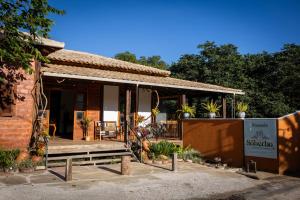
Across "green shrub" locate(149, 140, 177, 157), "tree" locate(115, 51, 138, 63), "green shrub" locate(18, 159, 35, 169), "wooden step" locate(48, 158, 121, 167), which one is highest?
"tree" locate(115, 51, 138, 63)

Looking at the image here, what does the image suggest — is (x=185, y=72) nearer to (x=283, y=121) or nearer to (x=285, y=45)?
(x=285, y=45)

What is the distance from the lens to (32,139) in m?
10.1

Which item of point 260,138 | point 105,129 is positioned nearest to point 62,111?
point 105,129

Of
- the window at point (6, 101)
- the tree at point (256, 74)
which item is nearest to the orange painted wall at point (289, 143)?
the window at point (6, 101)

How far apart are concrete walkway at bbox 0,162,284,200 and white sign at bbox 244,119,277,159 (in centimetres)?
144

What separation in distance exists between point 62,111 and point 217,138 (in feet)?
25.7

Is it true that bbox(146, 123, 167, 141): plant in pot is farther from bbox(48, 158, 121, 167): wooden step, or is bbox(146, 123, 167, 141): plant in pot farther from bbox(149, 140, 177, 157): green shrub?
bbox(48, 158, 121, 167): wooden step

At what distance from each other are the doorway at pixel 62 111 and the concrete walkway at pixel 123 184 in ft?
18.9

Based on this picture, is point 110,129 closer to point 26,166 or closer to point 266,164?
point 26,166

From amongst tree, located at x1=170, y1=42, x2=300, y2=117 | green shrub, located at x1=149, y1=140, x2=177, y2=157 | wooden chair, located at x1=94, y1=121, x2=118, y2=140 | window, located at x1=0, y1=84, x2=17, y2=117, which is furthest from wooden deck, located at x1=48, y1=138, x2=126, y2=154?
tree, located at x1=170, y1=42, x2=300, y2=117

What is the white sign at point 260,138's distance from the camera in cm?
1057

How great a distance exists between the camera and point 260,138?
10875 mm

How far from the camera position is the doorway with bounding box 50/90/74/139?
14.9 m

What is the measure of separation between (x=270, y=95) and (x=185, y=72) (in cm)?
827
